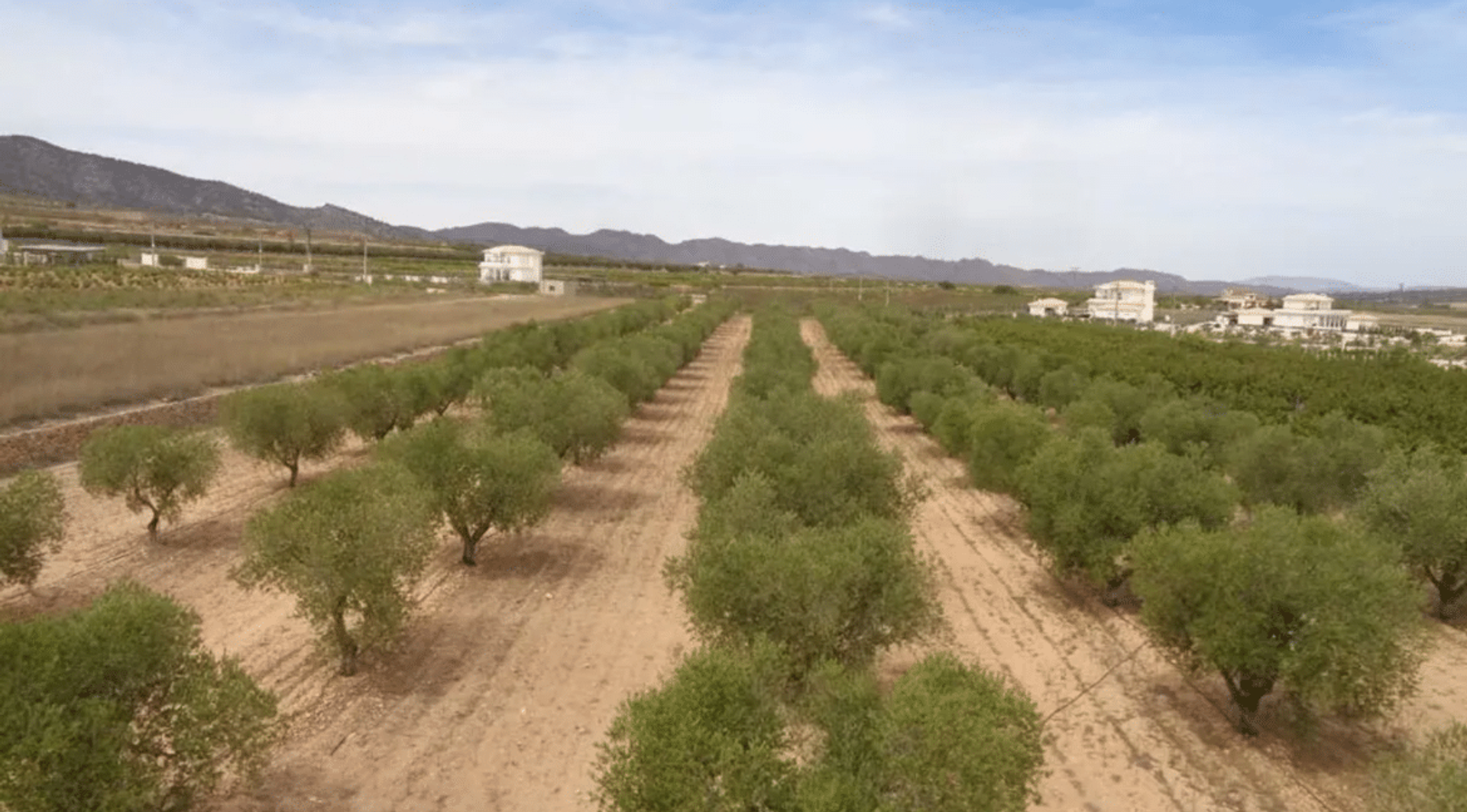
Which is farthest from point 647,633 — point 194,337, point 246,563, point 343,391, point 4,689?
point 194,337

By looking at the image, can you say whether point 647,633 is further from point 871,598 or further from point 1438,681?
Answer: point 1438,681

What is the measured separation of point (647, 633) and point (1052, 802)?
8.77 meters

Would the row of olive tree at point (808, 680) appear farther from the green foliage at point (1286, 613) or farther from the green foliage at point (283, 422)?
the green foliage at point (283, 422)

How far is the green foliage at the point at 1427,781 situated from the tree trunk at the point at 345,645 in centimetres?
1551

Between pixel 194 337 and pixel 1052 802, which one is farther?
pixel 194 337

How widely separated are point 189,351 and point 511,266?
113m

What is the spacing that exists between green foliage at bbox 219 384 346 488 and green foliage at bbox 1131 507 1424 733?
928 inches

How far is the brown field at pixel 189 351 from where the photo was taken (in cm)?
3622

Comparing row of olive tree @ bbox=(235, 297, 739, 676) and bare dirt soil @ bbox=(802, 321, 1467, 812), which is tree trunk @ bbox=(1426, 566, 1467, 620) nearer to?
bare dirt soil @ bbox=(802, 321, 1467, 812)

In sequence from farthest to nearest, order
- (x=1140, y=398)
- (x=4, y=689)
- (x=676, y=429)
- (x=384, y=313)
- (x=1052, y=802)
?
(x=384, y=313), (x=676, y=429), (x=1140, y=398), (x=1052, y=802), (x=4, y=689)

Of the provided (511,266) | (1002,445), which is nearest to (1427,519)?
(1002,445)

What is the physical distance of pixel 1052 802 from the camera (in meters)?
13.6

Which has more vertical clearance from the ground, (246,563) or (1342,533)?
(1342,533)

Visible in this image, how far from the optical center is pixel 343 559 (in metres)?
15.7
